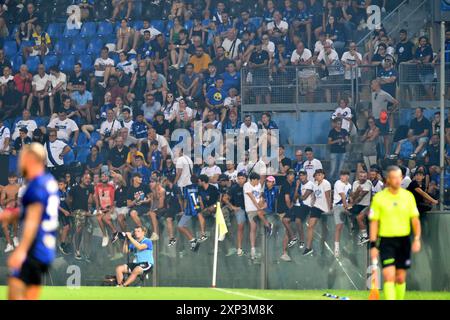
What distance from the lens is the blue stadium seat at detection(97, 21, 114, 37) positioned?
3062 centimetres

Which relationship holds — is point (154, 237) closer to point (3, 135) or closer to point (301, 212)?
point (301, 212)

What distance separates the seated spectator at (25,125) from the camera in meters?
27.4

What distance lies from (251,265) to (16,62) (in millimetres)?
9280

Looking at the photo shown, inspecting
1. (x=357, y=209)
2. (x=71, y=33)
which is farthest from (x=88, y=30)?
(x=357, y=209)

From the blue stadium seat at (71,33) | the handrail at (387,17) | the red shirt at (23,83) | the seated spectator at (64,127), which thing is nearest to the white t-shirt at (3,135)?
the seated spectator at (64,127)

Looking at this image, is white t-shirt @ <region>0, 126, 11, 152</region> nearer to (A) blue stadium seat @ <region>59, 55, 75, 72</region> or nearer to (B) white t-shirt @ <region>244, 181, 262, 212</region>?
(A) blue stadium seat @ <region>59, 55, 75, 72</region>

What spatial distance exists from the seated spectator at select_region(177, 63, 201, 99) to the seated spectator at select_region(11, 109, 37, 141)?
358 centimetres

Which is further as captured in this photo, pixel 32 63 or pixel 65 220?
pixel 32 63

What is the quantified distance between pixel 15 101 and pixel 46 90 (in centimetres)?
82

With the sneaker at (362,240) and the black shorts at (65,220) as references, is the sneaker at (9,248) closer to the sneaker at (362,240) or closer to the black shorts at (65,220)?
the black shorts at (65,220)

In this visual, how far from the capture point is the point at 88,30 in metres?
31.0

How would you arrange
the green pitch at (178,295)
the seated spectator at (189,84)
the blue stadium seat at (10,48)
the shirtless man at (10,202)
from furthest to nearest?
1. the blue stadium seat at (10,48)
2. the seated spectator at (189,84)
3. the shirtless man at (10,202)
4. the green pitch at (178,295)

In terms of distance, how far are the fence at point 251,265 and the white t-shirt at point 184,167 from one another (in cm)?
115
